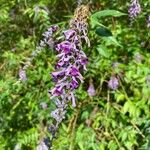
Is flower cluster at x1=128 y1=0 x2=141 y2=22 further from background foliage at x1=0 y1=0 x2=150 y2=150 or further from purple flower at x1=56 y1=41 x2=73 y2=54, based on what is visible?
purple flower at x1=56 y1=41 x2=73 y2=54

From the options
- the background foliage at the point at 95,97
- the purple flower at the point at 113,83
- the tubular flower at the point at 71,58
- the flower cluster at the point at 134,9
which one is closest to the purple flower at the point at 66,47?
the tubular flower at the point at 71,58

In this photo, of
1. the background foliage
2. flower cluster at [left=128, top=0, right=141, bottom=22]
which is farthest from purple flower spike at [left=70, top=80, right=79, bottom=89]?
flower cluster at [left=128, top=0, right=141, bottom=22]

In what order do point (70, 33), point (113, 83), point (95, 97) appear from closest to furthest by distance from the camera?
point (70, 33), point (113, 83), point (95, 97)

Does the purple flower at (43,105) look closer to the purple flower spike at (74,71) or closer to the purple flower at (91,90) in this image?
the purple flower at (91,90)

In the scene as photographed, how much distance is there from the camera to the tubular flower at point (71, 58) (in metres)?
1.12

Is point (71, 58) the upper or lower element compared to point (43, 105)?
upper

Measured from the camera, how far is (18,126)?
3.19 meters

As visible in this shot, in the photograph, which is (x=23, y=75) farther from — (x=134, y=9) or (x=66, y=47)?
(x=66, y=47)

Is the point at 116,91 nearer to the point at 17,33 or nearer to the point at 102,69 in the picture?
the point at 102,69

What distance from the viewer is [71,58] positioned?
1.16 meters

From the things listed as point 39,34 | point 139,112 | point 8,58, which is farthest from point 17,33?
point 139,112

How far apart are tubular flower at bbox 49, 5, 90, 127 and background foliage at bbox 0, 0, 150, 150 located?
1247 millimetres

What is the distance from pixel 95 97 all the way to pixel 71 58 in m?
1.76

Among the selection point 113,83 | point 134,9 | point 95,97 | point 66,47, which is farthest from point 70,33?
point 134,9
